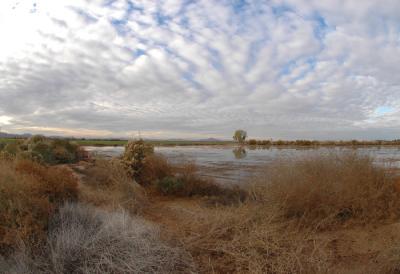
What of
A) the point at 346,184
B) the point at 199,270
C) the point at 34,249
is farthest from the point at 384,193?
the point at 34,249

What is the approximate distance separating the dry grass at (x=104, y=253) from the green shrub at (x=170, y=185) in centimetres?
559

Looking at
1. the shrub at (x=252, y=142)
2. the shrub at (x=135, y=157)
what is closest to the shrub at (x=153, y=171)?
the shrub at (x=135, y=157)

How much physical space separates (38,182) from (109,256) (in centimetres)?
251

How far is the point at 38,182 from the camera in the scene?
208 inches

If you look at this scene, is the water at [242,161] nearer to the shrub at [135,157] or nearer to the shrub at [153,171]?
the shrub at [153,171]

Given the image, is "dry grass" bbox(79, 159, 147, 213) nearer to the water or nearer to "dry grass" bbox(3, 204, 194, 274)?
"dry grass" bbox(3, 204, 194, 274)

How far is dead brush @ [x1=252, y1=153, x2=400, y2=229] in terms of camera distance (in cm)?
635

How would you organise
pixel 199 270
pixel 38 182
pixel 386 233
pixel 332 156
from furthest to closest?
pixel 332 156, pixel 386 233, pixel 38 182, pixel 199 270

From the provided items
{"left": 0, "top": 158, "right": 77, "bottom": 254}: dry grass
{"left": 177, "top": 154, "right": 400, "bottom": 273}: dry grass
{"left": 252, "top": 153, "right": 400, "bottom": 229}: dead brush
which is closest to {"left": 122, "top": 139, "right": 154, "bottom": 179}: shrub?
{"left": 177, "top": 154, "right": 400, "bottom": 273}: dry grass

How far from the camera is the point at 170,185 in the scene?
1049cm

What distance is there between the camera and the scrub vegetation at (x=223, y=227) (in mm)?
3893

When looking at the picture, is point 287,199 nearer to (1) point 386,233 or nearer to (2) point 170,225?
(1) point 386,233

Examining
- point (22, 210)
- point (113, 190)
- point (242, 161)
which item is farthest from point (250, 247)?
point (242, 161)

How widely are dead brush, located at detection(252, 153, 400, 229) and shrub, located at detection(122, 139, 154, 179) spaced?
608cm
